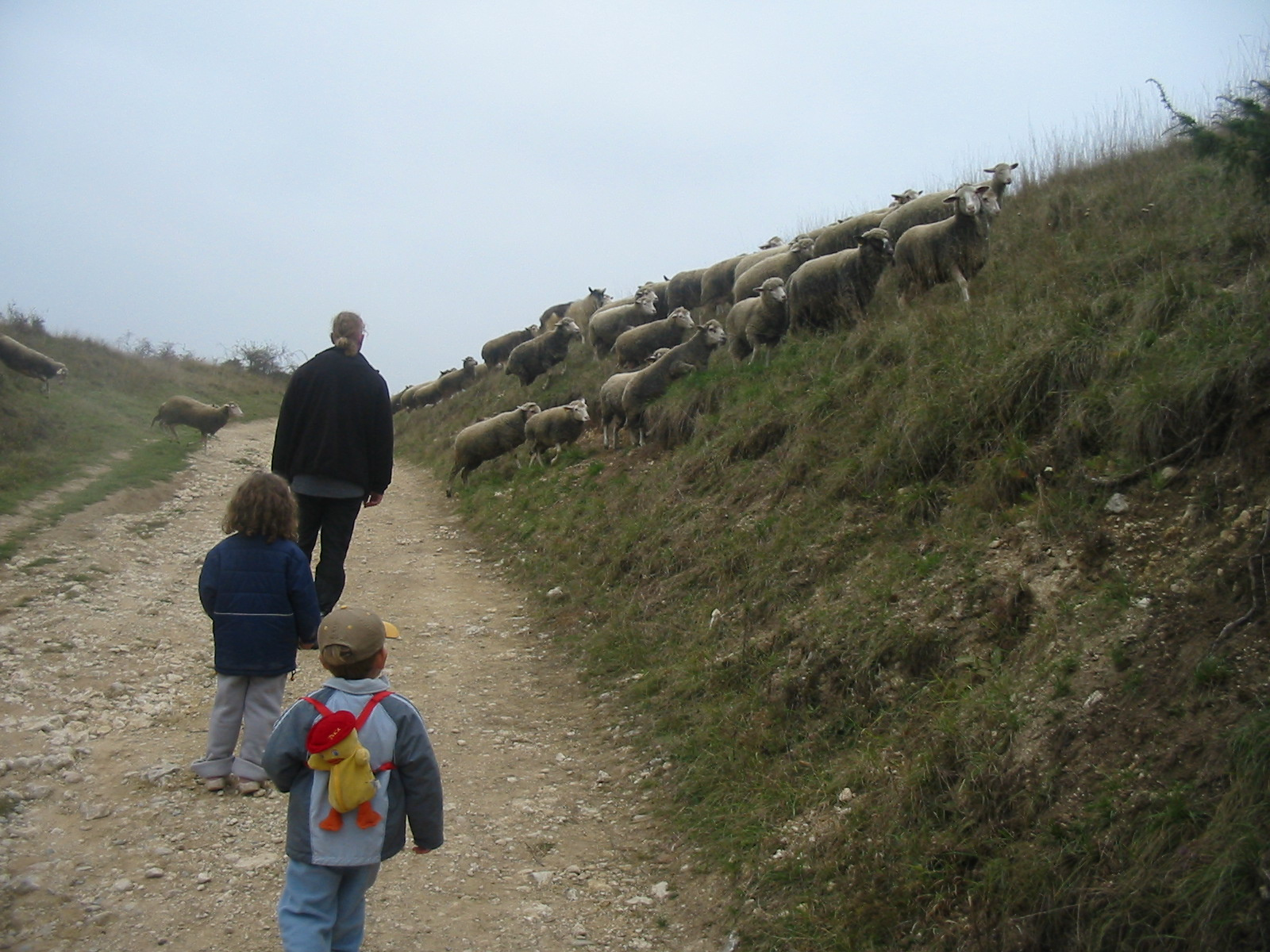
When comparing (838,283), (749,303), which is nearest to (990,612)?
(838,283)

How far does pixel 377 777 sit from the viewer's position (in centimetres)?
342

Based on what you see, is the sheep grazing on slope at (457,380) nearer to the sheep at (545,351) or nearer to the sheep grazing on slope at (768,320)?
the sheep at (545,351)

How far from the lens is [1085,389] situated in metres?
6.28

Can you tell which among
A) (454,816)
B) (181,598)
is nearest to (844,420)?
(454,816)

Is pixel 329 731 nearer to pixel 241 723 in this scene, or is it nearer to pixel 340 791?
pixel 340 791

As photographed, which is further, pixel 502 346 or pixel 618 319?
pixel 502 346

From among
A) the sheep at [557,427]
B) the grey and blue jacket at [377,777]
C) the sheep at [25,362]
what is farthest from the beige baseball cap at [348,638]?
the sheep at [25,362]

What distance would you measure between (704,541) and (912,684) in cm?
331

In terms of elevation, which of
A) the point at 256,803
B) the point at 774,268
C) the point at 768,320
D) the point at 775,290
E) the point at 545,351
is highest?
the point at 774,268

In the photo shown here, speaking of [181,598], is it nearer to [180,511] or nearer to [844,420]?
[180,511]

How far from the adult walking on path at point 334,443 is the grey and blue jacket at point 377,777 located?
3609mm

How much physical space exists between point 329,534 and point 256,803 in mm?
2307

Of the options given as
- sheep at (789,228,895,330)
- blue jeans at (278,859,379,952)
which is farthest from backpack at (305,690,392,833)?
sheep at (789,228,895,330)

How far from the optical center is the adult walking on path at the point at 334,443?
689cm
